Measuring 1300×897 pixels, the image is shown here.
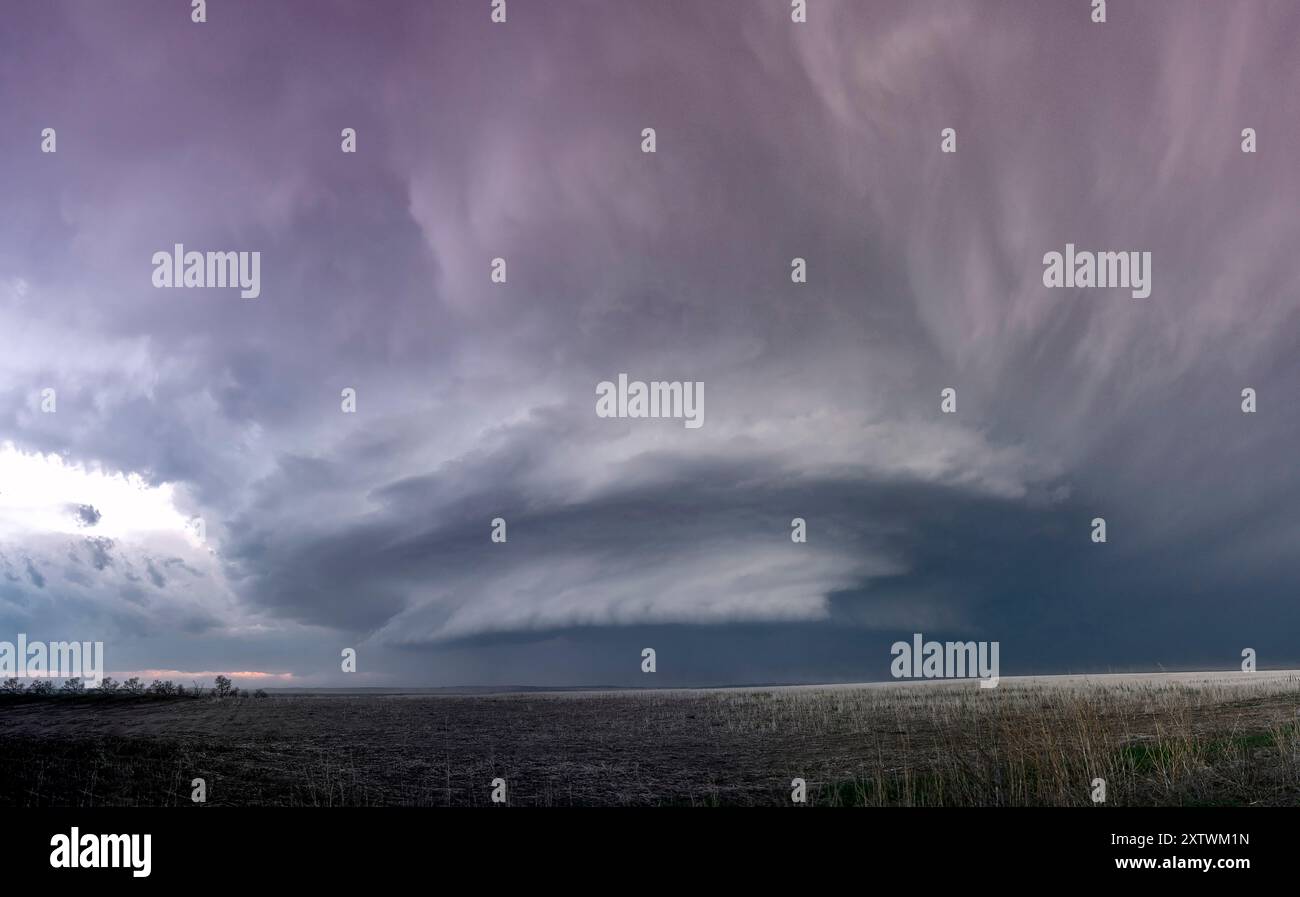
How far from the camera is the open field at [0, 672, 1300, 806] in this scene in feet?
63.3

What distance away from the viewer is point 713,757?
97.1 ft

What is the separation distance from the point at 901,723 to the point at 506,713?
31160mm

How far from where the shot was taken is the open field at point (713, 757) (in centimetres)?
1930
